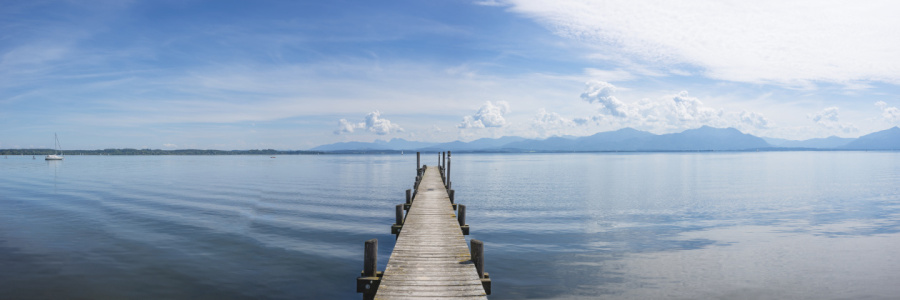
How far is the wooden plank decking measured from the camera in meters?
10.9

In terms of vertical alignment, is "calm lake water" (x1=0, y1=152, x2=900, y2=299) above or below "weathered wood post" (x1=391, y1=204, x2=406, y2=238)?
below

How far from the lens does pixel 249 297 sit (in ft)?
45.6

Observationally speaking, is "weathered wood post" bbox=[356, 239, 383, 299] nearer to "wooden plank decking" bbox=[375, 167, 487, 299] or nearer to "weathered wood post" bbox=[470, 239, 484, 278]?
"wooden plank decking" bbox=[375, 167, 487, 299]

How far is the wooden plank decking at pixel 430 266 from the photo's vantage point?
428 inches

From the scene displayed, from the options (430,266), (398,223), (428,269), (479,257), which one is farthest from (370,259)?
(398,223)

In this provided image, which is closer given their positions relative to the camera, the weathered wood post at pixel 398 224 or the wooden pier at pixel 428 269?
the wooden pier at pixel 428 269

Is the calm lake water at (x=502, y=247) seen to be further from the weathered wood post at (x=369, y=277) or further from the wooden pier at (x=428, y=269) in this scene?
the weathered wood post at (x=369, y=277)

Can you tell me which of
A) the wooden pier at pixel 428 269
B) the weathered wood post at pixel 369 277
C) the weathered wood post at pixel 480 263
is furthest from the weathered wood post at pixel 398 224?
the weathered wood post at pixel 480 263

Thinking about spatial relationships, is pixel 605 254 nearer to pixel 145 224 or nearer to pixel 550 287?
pixel 550 287

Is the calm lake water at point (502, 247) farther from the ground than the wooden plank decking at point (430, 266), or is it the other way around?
the wooden plank decking at point (430, 266)

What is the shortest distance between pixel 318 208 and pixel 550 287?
67.1 feet

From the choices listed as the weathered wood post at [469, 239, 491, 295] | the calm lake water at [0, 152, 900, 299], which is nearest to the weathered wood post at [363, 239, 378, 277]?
the weathered wood post at [469, 239, 491, 295]

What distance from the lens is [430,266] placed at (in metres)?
12.8

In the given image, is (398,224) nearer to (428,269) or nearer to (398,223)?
(398,223)
